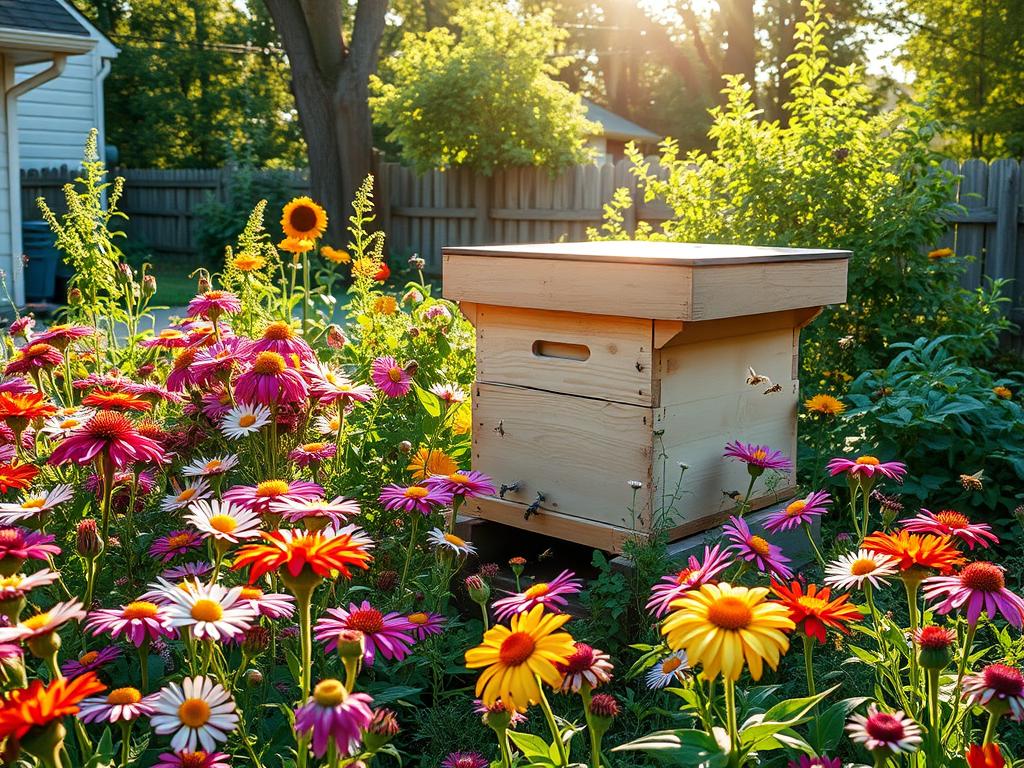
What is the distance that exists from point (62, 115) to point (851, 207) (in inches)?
553

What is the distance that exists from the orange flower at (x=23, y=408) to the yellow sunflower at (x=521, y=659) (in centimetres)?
138

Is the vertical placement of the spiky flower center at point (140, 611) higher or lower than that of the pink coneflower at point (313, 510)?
lower

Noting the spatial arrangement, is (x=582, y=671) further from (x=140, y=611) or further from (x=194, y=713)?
(x=140, y=611)

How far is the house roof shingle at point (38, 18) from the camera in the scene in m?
9.05

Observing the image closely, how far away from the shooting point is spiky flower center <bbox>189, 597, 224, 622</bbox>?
1.36 m

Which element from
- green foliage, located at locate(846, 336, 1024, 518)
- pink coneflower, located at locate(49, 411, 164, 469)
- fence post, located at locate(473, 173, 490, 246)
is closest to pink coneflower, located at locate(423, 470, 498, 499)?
pink coneflower, located at locate(49, 411, 164, 469)

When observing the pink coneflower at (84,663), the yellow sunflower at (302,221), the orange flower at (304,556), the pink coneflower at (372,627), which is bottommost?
the pink coneflower at (84,663)

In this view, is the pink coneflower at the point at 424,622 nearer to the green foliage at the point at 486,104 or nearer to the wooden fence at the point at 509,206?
the wooden fence at the point at 509,206

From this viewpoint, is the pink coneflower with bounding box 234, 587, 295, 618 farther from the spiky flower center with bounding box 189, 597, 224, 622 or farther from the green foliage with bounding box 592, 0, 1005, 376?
the green foliage with bounding box 592, 0, 1005, 376

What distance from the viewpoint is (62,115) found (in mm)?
15711

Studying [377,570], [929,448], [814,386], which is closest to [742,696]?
[377,570]

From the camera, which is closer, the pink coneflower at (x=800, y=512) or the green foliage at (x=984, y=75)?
the pink coneflower at (x=800, y=512)

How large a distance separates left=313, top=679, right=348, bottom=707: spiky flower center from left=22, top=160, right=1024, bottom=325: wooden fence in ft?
25.2

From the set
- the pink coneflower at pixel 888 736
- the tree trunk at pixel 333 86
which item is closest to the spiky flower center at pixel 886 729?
the pink coneflower at pixel 888 736
